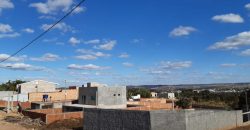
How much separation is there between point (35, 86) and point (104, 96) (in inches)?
1473

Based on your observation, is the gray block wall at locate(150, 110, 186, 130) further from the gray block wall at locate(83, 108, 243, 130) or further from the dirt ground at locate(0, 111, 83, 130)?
the dirt ground at locate(0, 111, 83, 130)

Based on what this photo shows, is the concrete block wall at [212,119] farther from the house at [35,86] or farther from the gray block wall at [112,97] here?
the house at [35,86]

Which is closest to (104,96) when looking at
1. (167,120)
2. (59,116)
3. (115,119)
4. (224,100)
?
(59,116)

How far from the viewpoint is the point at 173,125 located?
23.3 metres

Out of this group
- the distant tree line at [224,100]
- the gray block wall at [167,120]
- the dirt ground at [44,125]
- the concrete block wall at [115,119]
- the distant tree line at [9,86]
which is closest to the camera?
the gray block wall at [167,120]

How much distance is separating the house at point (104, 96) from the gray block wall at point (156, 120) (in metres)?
23.5

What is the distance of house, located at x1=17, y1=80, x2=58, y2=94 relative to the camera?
275 ft

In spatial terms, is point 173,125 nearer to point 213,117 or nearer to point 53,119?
point 213,117

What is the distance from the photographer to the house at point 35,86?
83.9 meters

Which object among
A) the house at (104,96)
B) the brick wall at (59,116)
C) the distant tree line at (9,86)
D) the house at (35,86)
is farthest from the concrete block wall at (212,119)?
the distant tree line at (9,86)

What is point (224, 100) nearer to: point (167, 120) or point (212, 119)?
point (212, 119)

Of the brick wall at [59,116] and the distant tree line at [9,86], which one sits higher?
the distant tree line at [9,86]

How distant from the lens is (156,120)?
22.6 m

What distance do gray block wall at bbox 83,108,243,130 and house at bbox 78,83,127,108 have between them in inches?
924
